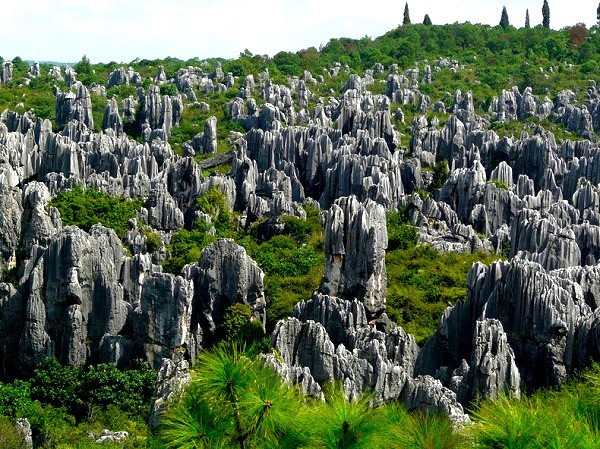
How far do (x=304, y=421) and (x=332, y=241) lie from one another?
76.7 ft

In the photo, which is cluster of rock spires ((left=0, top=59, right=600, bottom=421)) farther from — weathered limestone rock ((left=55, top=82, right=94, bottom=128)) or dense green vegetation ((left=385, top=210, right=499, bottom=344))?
dense green vegetation ((left=385, top=210, right=499, bottom=344))

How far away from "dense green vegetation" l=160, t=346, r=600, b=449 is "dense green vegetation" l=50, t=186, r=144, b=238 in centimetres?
3136

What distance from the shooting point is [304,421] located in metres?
8.19

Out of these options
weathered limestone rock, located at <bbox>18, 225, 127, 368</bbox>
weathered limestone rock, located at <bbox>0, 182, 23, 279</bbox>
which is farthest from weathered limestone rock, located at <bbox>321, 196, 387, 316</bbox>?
weathered limestone rock, located at <bbox>0, 182, 23, 279</bbox>

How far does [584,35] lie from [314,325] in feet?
241

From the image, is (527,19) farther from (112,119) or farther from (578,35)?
(112,119)

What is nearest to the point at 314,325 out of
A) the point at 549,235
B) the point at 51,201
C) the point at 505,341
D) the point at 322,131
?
the point at 505,341

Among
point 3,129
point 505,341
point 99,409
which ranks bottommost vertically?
point 99,409

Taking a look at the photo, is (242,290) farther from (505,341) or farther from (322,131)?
(322,131)

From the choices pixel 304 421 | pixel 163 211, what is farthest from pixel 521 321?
pixel 163 211

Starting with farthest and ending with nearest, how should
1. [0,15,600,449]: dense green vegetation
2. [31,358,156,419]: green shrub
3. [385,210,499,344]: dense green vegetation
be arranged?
[385,210,499,344]: dense green vegetation → [31,358,156,419]: green shrub → [0,15,600,449]: dense green vegetation

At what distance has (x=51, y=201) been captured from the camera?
134 feet

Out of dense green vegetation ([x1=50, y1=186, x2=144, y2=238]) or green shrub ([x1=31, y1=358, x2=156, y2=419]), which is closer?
green shrub ([x1=31, y1=358, x2=156, y2=419])

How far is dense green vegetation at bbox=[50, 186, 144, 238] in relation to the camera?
130ft
